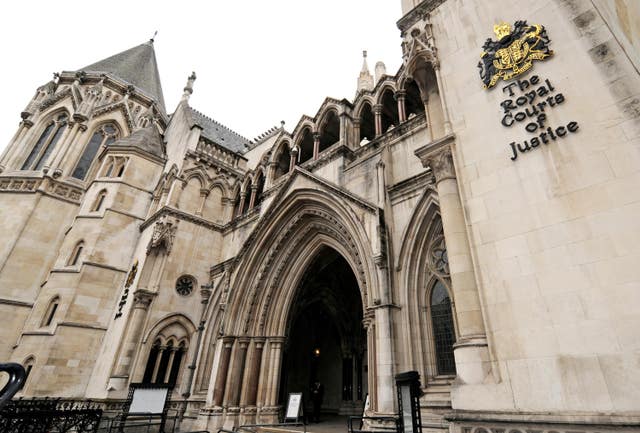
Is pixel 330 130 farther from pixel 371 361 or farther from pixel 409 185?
pixel 371 361

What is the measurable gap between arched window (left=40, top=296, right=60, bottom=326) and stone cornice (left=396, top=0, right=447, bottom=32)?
58.2 feet

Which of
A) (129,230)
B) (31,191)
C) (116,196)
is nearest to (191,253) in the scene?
(129,230)

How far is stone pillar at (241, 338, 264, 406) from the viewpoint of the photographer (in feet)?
39.0

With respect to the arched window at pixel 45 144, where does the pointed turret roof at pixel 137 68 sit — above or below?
above

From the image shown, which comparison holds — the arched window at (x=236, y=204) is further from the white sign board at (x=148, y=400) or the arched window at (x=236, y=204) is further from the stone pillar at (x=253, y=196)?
the white sign board at (x=148, y=400)

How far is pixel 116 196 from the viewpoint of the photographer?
719 inches

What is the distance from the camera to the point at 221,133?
83.7ft

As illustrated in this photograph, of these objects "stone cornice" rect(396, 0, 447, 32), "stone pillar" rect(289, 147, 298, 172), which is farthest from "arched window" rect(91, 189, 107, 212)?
"stone cornice" rect(396, 0, 447, 32)

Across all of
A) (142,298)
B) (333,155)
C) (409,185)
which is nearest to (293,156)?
(333,155)

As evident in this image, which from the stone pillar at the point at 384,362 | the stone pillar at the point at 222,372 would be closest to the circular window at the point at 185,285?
the stone pillar at the point at 222,372

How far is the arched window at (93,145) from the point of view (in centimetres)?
2200

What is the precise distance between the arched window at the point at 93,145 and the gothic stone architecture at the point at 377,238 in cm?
13

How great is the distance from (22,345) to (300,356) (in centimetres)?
1224

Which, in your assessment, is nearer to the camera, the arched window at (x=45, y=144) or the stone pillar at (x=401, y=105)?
the stone pillar at (x=401, y=105)
